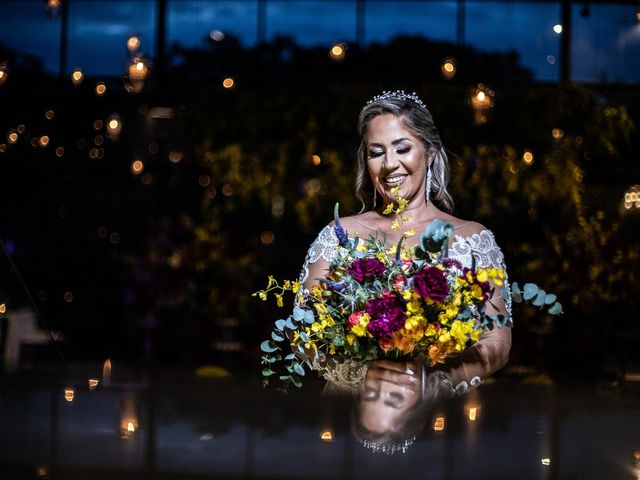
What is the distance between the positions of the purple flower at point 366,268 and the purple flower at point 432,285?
0.42 feet

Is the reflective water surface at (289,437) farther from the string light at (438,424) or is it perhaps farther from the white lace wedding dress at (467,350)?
the white lace wedding dress at (467,350)

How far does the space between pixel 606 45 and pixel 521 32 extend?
80cm

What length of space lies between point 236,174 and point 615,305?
3.49 meters

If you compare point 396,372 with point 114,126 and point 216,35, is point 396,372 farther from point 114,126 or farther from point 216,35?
point 216,35

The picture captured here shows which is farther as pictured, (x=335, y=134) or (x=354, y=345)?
(x=335, y=134)

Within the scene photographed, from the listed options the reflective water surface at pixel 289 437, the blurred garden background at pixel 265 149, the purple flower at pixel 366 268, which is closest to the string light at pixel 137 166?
the blurred garden background at pixel 265 149

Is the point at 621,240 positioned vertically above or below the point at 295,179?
below

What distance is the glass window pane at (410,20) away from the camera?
27.9ft

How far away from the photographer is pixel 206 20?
891 cm

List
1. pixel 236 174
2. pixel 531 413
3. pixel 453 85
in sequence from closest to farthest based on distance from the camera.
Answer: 1. pixel 531 413
2. pixel 453 85
3. pixel 236 174

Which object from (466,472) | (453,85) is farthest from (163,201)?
(466,472)

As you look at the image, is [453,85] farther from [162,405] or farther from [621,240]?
[162,405]

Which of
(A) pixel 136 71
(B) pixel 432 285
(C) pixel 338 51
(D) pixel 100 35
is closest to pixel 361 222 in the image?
(B) pixel 432 285

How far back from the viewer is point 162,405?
2137 mm
